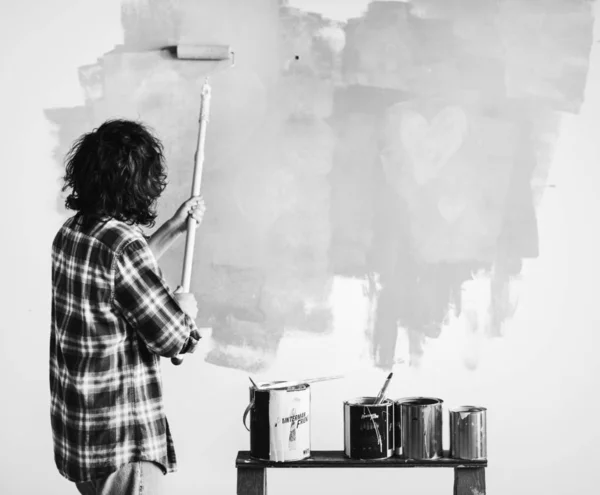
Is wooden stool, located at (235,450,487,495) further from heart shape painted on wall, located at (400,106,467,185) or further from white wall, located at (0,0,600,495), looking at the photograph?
heart shape painted on wall, located at (400,106,467,185)

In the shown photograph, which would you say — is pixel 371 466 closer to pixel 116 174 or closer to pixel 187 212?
pixel 187 212

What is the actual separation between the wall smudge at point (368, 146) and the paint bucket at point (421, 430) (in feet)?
1.06

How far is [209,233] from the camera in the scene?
1.91 meters

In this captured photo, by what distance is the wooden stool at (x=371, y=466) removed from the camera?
156cm

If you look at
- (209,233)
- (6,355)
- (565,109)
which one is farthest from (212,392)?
(565,109)

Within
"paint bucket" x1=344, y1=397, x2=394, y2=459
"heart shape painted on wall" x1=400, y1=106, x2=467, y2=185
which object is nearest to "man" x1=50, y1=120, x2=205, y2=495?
"paint bucket" x1=344, y1=397, x2=394, y2=459

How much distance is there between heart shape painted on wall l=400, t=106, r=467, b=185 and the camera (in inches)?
74.9

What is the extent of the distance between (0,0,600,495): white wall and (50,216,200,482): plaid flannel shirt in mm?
647

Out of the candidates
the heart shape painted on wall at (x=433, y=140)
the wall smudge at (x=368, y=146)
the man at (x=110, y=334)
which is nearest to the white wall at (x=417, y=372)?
the wall smudge at (x=368, y=146)

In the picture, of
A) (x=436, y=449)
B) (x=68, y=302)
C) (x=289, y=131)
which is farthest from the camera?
(x=289, y=131)

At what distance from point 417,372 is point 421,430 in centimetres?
34

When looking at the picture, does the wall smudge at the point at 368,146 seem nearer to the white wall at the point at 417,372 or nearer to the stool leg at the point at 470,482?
the white wall at the point at 417,372

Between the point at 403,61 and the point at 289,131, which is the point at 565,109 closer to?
the point at 403,61

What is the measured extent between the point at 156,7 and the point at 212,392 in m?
1.05
